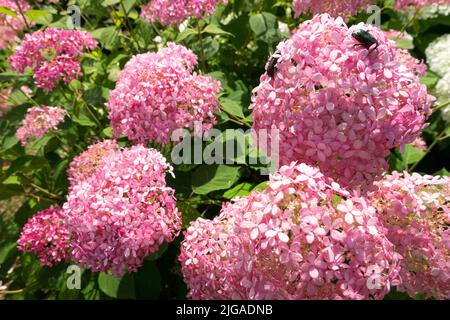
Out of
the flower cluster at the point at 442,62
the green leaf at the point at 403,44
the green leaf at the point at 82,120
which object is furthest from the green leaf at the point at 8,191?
the flower cluster at the point at 442,62

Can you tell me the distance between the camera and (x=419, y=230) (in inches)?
49.1

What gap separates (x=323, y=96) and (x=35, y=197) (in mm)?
1976

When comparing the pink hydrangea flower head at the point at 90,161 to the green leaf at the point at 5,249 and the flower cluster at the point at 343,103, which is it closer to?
the green leaf at the point at 5,249

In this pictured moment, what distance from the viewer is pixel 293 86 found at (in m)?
1.32

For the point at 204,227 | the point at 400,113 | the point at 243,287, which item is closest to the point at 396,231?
the point at 400,113

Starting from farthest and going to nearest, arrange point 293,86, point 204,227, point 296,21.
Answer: point 296,21 → point 204,227 → point 293,86

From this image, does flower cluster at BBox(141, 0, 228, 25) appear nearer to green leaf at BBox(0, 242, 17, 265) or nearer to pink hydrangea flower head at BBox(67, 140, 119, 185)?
pink hydrangea flower head at BBox(67, 140, 119, 185)

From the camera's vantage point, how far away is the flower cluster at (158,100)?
1763 mm

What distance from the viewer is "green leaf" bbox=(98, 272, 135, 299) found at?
1.87 m

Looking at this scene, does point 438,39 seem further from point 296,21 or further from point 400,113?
point 400,113

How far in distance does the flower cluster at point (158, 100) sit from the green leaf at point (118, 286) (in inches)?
24.7

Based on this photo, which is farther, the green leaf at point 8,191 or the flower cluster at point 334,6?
the green leaf at point 8,191

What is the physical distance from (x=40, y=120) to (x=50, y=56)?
349 millimetres

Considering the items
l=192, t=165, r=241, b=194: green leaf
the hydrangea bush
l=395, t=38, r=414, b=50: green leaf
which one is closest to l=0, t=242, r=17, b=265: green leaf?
the hydrangea bush
